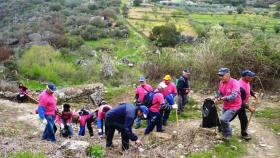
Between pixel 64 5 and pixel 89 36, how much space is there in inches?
1213

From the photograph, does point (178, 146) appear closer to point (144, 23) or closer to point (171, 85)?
point (171, 85)

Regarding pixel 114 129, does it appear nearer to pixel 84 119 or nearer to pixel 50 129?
pixel 50 129

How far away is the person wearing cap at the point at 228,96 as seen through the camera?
36.7 feet

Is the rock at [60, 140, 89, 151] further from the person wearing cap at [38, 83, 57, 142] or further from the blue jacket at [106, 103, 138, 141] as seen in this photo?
the person wearing cap at [38, 83, 57, 142]

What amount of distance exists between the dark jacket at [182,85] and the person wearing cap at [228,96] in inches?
151

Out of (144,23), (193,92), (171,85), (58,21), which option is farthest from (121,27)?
(171,85)

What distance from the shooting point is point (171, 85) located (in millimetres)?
14469

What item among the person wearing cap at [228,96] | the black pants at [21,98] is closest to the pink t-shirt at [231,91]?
the person wearing cap at [228,96]

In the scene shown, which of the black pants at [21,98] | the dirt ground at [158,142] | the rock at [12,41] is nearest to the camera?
the dirt ground at [158,142]

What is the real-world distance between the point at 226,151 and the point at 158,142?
1.85 metres

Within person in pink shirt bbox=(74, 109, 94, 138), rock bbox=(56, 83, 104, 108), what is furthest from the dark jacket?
rock bbox=(56, 83, 104, 108)

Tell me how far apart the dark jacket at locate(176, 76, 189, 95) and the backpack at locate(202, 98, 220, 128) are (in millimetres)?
3170

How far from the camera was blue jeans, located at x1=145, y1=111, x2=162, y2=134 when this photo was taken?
13.0 m

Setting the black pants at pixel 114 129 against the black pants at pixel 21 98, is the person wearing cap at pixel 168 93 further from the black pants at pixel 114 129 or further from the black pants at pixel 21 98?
the black pants at pixel 21 98
